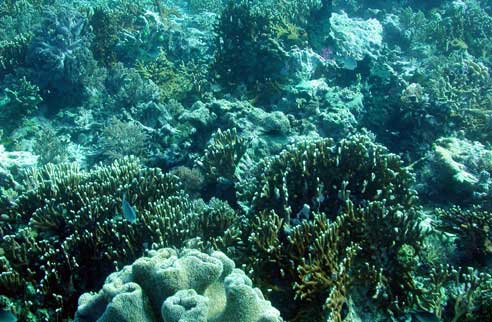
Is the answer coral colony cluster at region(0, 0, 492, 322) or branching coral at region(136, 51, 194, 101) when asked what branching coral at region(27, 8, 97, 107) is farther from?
branching coral at region(136, 51, 194, 101)

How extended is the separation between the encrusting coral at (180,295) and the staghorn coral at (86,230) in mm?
998

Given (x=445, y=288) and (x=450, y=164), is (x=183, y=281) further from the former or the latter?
(x=450, y=164)

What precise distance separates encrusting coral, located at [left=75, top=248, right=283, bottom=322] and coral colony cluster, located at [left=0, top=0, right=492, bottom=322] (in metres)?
0.01

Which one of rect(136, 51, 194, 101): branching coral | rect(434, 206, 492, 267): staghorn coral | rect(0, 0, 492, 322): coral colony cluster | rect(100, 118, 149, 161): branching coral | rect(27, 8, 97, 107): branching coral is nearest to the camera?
rect(0, 0, 492, 322): coral colony cluster

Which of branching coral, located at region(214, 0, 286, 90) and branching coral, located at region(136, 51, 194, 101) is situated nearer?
branching coral, located at region(214, 0, 286, 90)

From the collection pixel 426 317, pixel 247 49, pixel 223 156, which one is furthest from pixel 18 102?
pixel 426 317

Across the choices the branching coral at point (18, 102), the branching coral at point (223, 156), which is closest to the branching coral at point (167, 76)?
the branching coral at point (18, 102)

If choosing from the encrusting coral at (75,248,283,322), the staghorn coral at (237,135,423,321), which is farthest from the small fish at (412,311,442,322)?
the encrusting coral at (75,248,283,322)

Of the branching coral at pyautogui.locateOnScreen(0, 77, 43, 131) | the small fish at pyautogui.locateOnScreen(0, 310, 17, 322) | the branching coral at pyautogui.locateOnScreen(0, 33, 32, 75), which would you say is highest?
the branching coral at pyautogui.locateOnScreen(0, 33, 32, 75)

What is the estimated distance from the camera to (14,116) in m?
8.66

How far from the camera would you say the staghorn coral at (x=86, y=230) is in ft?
13.5

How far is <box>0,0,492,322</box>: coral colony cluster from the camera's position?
354cm

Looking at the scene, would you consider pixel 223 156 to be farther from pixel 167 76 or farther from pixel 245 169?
pixel 167 76

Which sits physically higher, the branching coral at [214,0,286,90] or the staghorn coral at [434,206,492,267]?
the branching coral at [214,0,286,90]
